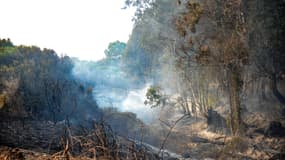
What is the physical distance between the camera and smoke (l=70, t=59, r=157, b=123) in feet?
144

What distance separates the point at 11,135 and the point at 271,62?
16833 mm

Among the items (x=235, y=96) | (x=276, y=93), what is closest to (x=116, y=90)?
(x=276, y=93)

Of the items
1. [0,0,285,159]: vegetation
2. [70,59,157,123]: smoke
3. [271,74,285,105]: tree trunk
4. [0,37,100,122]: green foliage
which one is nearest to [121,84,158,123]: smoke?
[70,59,157,123]: smoke

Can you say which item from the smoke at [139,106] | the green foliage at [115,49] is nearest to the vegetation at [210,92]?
the smoke at [139,106]

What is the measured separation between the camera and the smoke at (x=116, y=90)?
4401 cm

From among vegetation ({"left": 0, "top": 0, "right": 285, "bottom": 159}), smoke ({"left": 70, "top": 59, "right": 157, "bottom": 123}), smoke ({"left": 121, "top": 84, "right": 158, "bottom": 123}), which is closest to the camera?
vegetation ({"left": 0, "top": 0, "right": 285, "bottom": 159})

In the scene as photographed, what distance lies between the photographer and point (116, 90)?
54.7m

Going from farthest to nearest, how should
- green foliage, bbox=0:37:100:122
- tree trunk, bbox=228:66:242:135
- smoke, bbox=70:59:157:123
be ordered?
smoke, bbox=70:59:157:123, tree trunk, bbox=228:66:242:135, green foliage, bbox=0:37:100:122

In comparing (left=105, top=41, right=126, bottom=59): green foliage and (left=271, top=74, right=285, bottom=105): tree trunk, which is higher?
(left=105, top=41, right=126, bottom=59): green foliage

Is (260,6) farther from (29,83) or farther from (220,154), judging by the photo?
(29,83)

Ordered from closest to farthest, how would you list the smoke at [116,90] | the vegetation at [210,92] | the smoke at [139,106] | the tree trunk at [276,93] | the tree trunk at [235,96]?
the vegetation at [210,92], the tree trunk at [235,96], the tree trunk at [276,93], the smoke at [139,106], the smoke at [116,90]

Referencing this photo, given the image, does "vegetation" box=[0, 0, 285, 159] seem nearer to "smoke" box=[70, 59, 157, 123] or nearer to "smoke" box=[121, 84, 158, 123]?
"smoke" box=[121, 84, 158, 123]

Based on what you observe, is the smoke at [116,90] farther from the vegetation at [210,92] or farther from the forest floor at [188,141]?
the forest floor at [188,141]

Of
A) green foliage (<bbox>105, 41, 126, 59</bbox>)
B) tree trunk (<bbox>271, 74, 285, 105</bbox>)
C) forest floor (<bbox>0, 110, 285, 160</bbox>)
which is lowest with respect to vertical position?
forest floor (<bbox>0, 110, 285, 160</bbox>)
